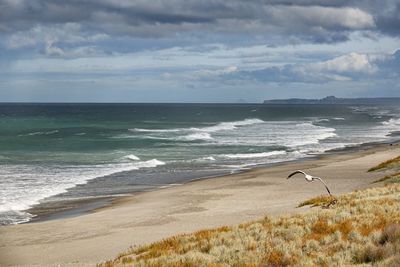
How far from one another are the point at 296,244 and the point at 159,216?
10001mm

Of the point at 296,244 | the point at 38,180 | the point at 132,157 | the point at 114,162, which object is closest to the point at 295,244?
the point at 296,244

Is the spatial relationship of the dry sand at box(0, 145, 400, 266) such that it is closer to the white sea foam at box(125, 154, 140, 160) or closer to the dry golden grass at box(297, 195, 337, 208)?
the dry golden grass at box(297, 195, 337, 208)

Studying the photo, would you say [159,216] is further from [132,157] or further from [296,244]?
[132,157]

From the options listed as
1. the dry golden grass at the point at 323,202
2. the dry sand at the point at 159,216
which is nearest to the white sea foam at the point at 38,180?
the dry sand at the point at 159,216

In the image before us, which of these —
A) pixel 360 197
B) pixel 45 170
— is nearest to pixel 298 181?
pixel 360 197

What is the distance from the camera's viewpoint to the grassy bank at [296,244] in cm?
1158

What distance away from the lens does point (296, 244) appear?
1289 centimetres

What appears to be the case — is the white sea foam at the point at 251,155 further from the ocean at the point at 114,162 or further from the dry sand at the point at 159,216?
the dry sand at the point at 159,216

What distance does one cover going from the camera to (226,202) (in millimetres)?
25375

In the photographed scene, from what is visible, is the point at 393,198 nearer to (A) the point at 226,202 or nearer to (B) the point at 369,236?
(B) the point at 369,236

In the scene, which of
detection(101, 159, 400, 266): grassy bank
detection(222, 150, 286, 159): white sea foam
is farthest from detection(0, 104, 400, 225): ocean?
detection(101, 159, 400, 266): grassy bank

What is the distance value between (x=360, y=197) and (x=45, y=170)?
25452mm

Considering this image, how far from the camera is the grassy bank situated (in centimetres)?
1158

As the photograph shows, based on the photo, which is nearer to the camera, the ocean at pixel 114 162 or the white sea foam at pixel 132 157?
the ocean at pixel 114 162
